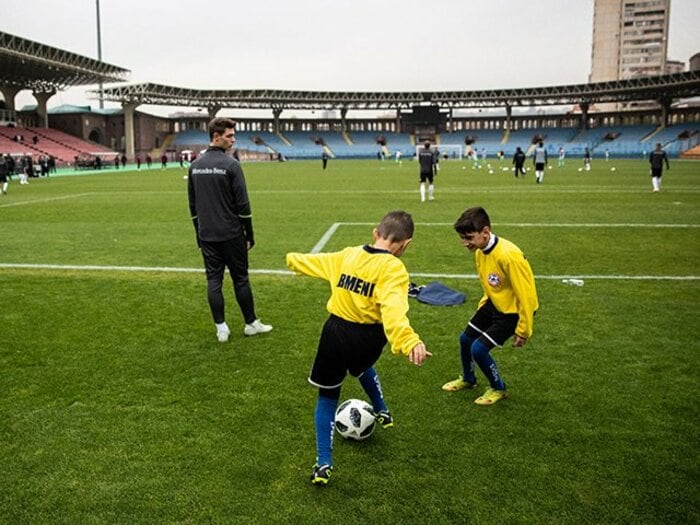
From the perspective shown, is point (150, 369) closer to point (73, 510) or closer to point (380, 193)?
point (73, 510)

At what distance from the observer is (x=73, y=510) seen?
3.24m

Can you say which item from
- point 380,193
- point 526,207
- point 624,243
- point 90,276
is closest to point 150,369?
point 90,276

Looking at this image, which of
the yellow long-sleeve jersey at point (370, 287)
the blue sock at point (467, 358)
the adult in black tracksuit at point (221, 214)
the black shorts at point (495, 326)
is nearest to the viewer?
the yellow long-sleeve jersey at point (370, 287)

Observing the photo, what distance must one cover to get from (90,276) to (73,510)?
6487 millimetres

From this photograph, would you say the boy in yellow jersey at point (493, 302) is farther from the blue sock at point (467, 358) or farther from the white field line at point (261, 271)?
the white field line at point (261, 271)

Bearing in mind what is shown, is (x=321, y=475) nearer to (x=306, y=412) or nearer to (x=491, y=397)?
(x=306, y=412)

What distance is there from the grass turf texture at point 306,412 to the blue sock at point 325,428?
0.18m

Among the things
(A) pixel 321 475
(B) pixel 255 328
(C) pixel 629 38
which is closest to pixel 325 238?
(B) pixel 255 328

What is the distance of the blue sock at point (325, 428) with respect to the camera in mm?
3533

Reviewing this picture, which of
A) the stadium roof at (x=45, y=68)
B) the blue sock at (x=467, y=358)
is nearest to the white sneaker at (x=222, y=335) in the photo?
the blue sock at (x=467, y=358)

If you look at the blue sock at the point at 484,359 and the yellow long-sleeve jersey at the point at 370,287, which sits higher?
the yellow long-sleeve jersey at the point at 370,287

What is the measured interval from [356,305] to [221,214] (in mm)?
2937

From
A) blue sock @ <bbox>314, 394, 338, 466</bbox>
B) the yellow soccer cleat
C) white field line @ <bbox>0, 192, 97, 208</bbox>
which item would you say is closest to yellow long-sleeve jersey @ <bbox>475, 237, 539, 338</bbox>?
the yellow soccer cleat

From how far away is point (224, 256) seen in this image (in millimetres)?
6066
